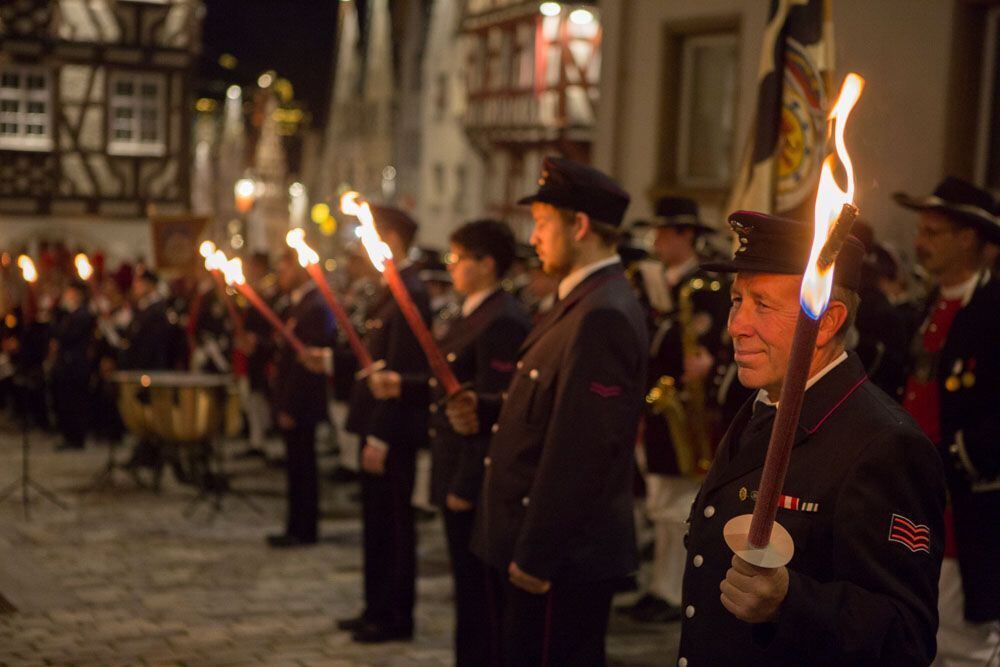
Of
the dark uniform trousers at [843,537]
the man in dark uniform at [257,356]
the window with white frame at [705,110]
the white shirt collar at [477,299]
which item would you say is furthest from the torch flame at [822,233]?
the window with white frame at [705,110]

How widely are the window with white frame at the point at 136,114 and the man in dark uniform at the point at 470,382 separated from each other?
27.5 meters

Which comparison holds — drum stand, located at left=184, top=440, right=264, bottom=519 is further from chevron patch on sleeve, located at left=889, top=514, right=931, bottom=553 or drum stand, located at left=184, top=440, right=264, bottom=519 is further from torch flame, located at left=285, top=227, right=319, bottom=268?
chevron patch on sleeve, located at left=889, top=514, right=931, bottom=553

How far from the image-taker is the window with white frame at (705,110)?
13.6 metres

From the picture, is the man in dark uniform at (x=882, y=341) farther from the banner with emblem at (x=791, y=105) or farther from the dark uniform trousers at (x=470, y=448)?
the dark uniform trousers at (x=470, y=448)

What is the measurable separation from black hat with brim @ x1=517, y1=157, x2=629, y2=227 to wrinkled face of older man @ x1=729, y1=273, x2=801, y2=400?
2.02 m

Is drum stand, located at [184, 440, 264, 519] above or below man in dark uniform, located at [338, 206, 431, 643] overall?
below

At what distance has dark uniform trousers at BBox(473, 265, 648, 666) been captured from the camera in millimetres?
4613

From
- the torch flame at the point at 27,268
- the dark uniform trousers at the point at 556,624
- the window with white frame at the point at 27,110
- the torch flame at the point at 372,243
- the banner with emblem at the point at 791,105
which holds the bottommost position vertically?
the dark uniform trousers at the point at 556,624

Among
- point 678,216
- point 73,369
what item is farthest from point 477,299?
point 73,369

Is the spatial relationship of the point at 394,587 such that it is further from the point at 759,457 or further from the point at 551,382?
the point at 759,457

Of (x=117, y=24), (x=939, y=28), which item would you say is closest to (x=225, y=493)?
(x=939, y=28)

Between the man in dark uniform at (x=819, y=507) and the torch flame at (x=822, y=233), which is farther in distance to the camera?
the man in dark uniform at (x=819, y=507)

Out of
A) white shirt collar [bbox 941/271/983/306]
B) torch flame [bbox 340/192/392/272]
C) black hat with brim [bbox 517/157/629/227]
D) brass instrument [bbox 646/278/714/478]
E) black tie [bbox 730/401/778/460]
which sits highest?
black hat with brim [bbox 517/157/629/227]

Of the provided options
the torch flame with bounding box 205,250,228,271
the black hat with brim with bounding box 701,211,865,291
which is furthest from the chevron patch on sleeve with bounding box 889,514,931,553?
the torch flame with bounding box 205,250,228,271
